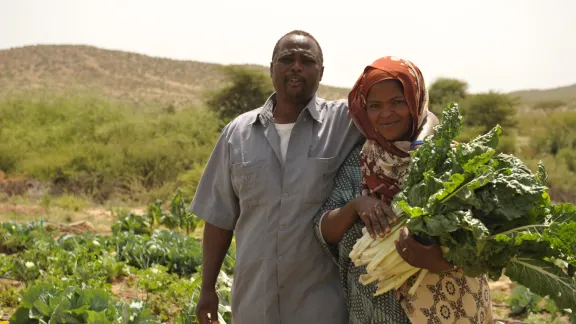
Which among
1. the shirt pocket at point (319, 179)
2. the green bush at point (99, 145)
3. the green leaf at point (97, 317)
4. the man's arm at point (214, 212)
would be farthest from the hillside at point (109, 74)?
the shirt pocket at point (319, 179)

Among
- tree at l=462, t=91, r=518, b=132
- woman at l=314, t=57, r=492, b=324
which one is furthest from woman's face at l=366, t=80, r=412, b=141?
tree at l=462, t=91, r=518, b=132

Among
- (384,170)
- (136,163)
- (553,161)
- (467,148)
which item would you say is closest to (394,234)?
(384,170)

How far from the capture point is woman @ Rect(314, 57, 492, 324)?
2.10 m

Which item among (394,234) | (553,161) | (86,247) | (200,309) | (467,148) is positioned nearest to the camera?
(467,148)

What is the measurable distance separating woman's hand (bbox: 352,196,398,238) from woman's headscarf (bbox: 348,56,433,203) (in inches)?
2.8

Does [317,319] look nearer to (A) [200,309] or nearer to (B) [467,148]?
(A) [200,309]

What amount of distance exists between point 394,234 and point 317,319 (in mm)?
618

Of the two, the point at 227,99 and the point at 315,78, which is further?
the point at 227,99

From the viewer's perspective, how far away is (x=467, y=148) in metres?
1.97

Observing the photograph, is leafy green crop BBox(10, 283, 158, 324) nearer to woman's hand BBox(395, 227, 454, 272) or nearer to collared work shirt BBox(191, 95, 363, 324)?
collared work shirt BBox(191, 95, 363, 324)

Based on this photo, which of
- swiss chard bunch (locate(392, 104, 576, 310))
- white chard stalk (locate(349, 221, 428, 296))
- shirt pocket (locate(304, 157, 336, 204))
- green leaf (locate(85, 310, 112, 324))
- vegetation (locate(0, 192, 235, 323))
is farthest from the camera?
vegetation (locate(0, 192, 235, 323))

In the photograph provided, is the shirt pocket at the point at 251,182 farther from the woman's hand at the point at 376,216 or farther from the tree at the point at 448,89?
the tree at the point at 448,89

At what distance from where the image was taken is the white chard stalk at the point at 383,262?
209 centimetres

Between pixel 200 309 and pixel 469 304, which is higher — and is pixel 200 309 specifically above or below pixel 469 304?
below
